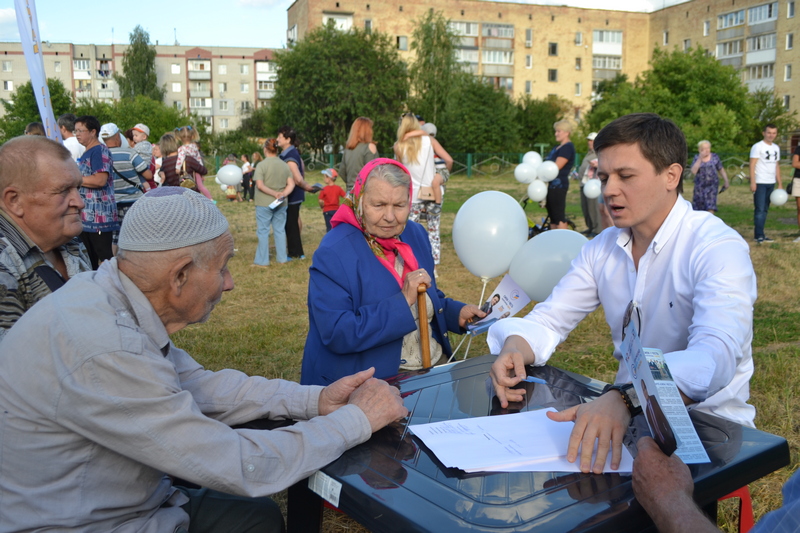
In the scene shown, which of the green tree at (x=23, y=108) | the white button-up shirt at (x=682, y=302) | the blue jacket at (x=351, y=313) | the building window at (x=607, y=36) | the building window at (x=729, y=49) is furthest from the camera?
the building window at (x=607, y=36)

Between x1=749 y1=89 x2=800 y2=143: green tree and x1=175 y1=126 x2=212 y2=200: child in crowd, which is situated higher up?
x1=749 y1=89 x2=800 y2=143: green tree

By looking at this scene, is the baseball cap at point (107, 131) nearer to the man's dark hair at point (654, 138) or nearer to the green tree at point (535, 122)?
Result: the man's dark hair at point (654, 138)

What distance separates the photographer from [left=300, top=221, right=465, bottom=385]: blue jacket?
2652 millimetres

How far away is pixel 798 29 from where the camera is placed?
51906 mm

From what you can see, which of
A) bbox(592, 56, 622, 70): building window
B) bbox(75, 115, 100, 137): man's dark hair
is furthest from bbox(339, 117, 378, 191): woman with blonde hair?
bbox(592, 56, 622, 70): building window

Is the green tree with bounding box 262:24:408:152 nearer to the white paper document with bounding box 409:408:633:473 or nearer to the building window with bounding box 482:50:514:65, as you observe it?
the building window with bounding box 482:50:514:65

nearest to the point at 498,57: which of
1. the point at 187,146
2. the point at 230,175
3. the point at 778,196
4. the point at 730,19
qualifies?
the point at 730,19

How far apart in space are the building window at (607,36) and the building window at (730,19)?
943cm

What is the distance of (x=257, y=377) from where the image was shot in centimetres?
209

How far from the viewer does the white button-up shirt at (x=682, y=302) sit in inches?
74.0

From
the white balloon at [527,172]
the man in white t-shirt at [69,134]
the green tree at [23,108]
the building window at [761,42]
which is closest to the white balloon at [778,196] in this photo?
the white balloon at [527,172]

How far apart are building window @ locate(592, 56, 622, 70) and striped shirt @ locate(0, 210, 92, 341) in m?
69.0

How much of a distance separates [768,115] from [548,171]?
40.4 m

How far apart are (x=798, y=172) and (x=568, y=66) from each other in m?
57.6
